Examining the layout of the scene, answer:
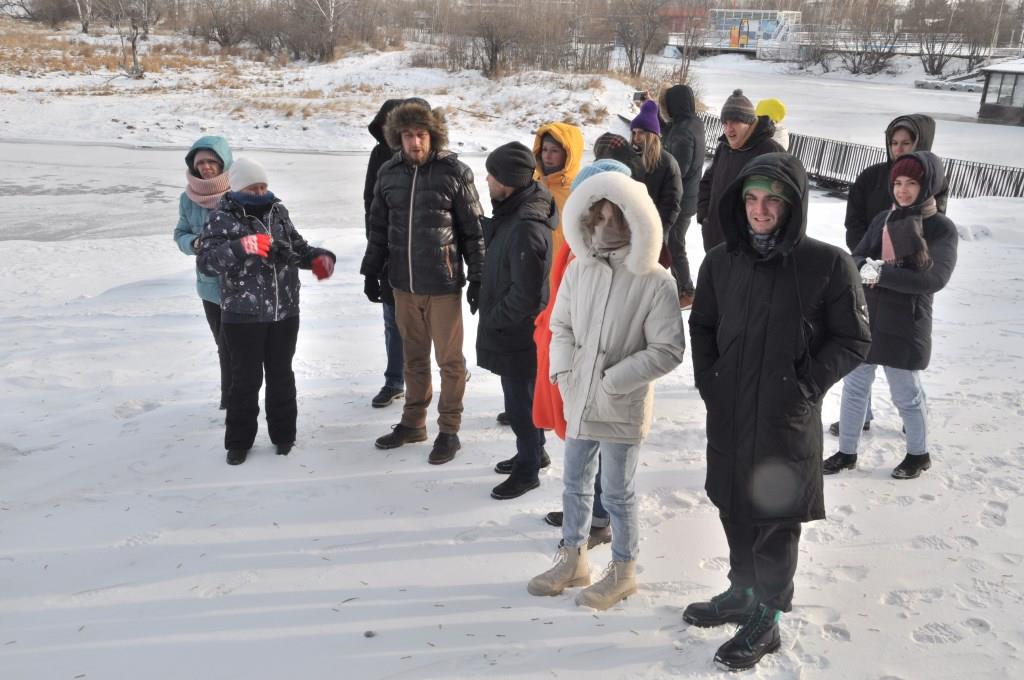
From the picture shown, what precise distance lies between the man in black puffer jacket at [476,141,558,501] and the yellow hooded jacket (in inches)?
17.9

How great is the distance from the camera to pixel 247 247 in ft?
12.3

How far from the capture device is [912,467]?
4.05 m

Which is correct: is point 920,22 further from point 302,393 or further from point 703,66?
point 302,393

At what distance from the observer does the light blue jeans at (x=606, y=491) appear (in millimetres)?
2928

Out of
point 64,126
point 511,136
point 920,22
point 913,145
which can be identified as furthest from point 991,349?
point 920,22

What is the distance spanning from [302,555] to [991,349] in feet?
17.6

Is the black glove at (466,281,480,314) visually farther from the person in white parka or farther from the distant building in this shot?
the distant building

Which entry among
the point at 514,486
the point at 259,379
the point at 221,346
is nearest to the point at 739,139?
the point at 514,486

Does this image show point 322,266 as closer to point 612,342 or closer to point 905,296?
point 612,342

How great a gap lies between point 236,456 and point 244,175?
4.81 feet

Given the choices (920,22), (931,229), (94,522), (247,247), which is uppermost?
(920,22)

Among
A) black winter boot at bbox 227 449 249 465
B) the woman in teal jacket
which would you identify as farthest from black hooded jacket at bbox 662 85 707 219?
black winter boot at bbox 227 449 249 465

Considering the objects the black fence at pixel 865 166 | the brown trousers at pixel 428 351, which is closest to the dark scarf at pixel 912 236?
the brown trousers at pixel 428 351

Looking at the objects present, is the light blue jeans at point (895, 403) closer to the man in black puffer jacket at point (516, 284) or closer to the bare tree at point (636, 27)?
the man in black puffer jacket at point (516, 284)
